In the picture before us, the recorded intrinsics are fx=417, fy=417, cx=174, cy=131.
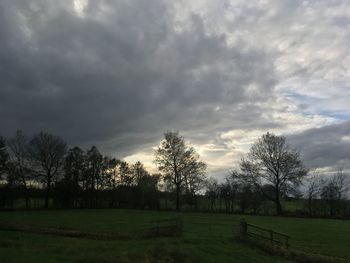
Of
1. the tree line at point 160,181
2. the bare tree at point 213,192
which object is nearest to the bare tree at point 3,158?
the tree line at point 160,181

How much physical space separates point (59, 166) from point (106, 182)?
21.6 m

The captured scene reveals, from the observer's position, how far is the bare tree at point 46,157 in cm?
9425

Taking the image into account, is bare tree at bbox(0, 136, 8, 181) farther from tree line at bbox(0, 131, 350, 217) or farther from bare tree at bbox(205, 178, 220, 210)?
bare tree at bbox(205, 178, 220, 210)

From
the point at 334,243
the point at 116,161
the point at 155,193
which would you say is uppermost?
the point at 116,161

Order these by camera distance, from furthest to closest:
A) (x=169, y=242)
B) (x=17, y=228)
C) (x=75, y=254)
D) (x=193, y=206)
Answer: (x=193, y=206) → (x=17, y=228) → (x=169, y=242) → (x=75, y=254)

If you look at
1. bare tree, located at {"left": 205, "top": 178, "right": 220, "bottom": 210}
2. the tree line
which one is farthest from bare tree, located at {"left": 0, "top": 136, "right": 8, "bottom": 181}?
bare tree, located at {"left": 205, "top": 178, "right": 220, "bottom": 210}

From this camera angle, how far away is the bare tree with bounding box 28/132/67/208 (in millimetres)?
94250

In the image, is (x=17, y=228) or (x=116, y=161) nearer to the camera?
(x=17, y=228)

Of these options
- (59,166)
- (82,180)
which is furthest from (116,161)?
(59,166)

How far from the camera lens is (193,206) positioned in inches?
4060

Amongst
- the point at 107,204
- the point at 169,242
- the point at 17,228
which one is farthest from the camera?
the point at 107,204

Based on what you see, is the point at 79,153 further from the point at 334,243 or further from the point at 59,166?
the point at 334,243

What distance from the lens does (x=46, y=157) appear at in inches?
3711

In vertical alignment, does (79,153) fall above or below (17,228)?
above
